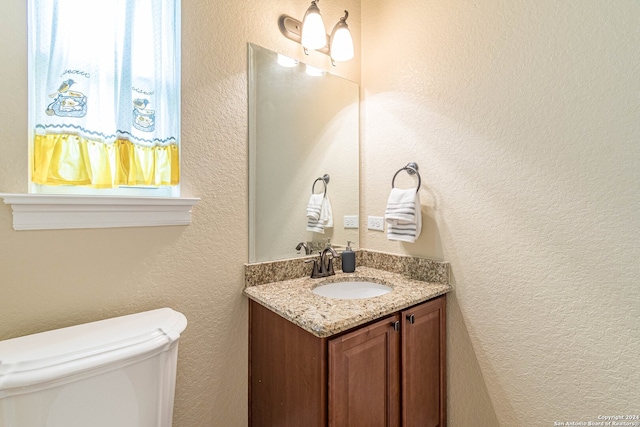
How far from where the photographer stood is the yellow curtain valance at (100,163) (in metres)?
0.90

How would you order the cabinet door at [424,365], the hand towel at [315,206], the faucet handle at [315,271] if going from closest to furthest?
1. the cabinet door at [424,365]
2. the faucet handle at [315,271]
3. the hand towel at [315,206]

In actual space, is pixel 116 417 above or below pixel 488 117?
below

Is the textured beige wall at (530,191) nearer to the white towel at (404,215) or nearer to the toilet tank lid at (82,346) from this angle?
the white towel at (404,215)

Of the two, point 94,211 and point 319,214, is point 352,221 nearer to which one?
point 319,214

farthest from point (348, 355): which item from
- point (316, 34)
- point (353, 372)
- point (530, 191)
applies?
Answer: point (316, 34)

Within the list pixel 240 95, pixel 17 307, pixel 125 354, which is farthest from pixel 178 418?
pixel 240 95

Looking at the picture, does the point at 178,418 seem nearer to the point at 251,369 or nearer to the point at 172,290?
the point at 251,369

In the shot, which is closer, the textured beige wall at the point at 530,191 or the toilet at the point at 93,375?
the toilet at the point at 93,375

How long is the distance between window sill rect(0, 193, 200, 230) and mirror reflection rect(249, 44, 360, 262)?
348 millimetres

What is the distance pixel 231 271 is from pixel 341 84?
125 cm

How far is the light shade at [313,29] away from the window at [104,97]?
582 millimetres

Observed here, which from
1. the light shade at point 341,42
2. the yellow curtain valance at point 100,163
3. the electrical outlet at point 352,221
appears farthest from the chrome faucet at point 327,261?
the light shade at point 341,42

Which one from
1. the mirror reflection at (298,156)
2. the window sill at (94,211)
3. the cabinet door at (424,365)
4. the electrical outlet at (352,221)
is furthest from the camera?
the electrical outlet at (352,221)

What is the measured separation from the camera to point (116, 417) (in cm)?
78
